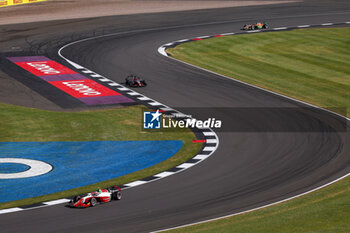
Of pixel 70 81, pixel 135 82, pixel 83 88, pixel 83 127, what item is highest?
pixel 70 81

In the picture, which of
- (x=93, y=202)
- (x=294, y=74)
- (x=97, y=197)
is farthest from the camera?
(x=294, y=74)

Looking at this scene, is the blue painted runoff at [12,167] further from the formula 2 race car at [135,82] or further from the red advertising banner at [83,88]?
the formula 2 race car at [135,82]

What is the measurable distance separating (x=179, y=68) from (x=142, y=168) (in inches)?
890

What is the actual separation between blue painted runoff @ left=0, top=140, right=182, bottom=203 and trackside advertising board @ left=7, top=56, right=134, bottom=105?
9.37 m

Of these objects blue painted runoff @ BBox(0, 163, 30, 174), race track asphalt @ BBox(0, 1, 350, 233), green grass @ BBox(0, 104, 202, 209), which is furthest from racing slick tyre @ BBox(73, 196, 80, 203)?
green grass @ BBox(0, 104, 202, 209)

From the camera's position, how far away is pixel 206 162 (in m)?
32.7

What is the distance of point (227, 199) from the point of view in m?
27.1

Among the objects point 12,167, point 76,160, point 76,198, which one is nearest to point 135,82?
point 76,160

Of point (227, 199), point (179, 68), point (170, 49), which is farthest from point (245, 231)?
point (170, 49)

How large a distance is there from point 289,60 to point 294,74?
190 inches

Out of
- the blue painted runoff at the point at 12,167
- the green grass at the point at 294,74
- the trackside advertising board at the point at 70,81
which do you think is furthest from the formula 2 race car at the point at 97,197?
the trackside advertising board at the point at 70,81

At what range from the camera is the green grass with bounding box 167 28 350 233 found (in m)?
22.3

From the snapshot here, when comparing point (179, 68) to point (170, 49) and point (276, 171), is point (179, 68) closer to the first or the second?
point (170, 49)

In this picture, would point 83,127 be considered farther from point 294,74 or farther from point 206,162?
point 294,74
